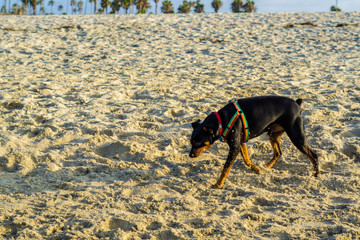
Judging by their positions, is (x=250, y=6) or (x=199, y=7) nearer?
(x=250, y=6)

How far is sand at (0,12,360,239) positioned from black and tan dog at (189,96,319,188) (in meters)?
0.40

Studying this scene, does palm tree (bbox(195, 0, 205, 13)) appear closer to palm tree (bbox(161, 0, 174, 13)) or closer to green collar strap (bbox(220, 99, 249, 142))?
palm tree (bbox(161, 0, 174, 13))

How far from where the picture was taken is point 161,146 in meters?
4.95

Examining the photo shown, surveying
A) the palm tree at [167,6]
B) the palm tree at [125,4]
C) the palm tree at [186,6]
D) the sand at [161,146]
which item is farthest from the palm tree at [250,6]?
the sand at [161,146]

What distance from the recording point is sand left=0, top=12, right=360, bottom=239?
3.15 metres

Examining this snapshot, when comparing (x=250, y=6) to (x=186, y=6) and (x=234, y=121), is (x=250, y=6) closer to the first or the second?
(x=186, y=6)

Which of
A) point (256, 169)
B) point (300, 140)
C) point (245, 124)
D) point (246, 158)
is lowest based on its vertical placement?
point (256, 169)

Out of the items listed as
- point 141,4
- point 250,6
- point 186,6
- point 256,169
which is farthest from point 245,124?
point 141,4

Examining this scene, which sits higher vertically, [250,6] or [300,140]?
[250,6]

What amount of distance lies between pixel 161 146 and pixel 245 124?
1.49m

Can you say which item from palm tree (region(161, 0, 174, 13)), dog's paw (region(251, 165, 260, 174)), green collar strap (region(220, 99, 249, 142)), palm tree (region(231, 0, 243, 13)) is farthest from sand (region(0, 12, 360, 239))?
palm tree (region(161, 0, 174, 13))

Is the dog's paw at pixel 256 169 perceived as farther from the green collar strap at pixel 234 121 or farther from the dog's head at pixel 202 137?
the dog's head at pixel 202 137

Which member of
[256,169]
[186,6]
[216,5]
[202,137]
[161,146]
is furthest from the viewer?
[186,6]

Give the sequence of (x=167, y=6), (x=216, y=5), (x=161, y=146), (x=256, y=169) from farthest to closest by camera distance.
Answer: (x=167, y=6)
(x=216, y=5)
(x=161, y=146)
(x=256, y=169)
